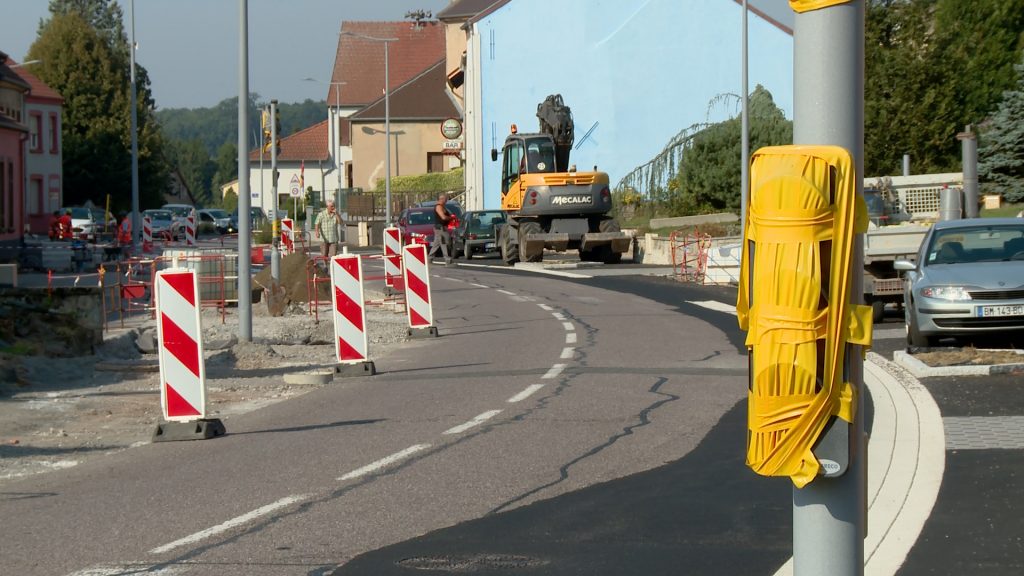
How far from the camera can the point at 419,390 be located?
13047 millimetres

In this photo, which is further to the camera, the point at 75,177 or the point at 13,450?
the point at 75,177

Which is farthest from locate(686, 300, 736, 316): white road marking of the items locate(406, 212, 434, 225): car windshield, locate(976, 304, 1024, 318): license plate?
locate(406, 212, 434, 225): car windshield

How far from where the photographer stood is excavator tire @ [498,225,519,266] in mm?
40344

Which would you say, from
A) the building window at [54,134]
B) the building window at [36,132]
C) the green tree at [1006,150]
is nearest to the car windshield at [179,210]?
the building window at [54,134]

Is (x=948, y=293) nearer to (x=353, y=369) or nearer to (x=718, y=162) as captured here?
(x=353, y=369)

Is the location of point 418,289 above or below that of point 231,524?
above

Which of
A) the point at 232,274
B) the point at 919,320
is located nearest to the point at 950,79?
the point at 232,274

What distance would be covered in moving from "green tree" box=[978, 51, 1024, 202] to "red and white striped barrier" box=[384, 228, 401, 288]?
2308 cm

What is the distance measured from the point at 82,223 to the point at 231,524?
56.1 meters

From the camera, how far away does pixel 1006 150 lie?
41094 millimetres

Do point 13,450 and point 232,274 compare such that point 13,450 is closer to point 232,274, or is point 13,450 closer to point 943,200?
point 232,274

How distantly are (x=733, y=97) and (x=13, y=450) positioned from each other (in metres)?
50.6

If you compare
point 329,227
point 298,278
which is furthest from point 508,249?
point 298,278

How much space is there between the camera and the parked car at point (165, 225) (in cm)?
6481
